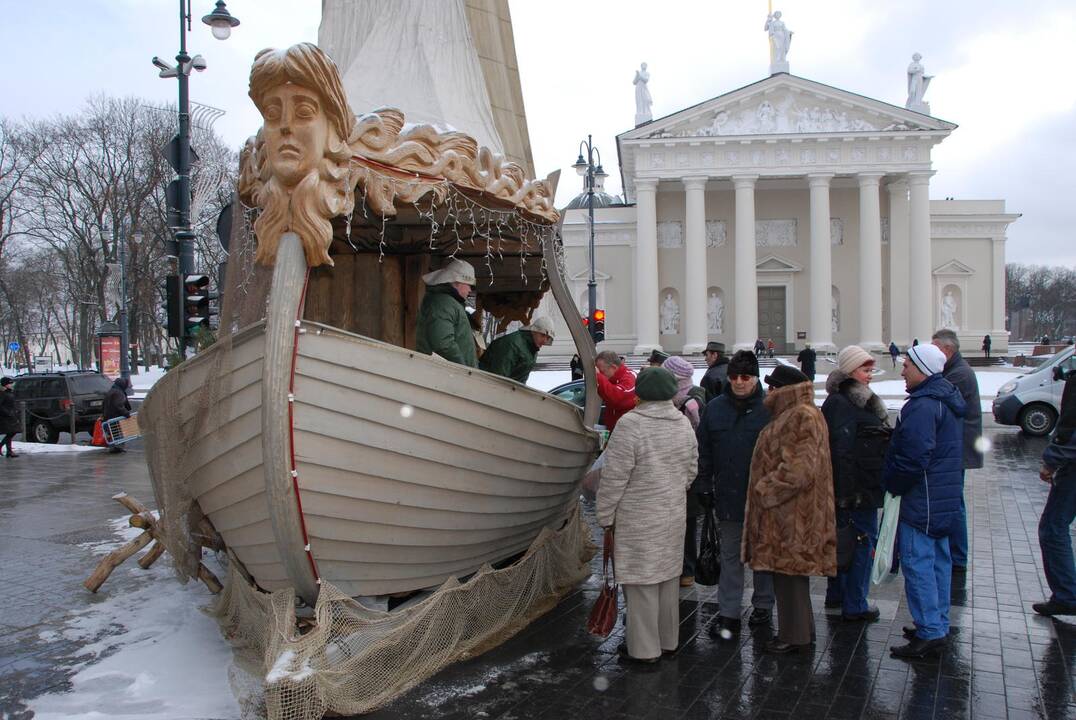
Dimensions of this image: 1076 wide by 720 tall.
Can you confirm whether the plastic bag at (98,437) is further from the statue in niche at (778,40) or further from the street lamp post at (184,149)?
the statue in niche at (778,40)

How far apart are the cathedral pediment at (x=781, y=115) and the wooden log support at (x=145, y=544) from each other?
38318 mm

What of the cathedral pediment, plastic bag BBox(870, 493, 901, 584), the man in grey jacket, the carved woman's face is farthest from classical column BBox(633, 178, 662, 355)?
the carved woman's face

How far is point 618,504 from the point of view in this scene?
16.0ft

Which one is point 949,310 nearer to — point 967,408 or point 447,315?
point 967,408

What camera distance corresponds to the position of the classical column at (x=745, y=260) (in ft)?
137

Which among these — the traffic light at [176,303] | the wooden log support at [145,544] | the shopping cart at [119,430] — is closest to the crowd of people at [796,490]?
the wooden log support at [145,544]

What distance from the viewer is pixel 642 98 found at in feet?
144

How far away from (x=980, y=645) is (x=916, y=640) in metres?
0.52

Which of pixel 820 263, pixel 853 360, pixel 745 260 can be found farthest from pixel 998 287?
pixel 853 360

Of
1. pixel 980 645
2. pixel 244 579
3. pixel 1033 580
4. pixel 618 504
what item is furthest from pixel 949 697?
pixel 244 579

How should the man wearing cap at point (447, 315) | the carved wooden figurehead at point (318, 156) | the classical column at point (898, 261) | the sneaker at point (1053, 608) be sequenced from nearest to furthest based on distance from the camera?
the carved wooden figurehead at point (318, 156)
the sneaker at point (1053, 608)
the man wearing cap at point (447, 315)
the classical column at point (898, 261)

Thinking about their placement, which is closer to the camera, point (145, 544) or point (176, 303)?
point (145, 544)

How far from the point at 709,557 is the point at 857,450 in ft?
4.19

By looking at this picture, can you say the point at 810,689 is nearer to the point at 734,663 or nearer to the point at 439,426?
the point at 734,663
